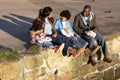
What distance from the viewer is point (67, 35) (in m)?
8.78

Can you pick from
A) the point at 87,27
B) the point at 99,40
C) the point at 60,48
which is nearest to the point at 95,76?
the point at 99,40

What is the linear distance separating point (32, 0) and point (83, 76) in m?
6.31

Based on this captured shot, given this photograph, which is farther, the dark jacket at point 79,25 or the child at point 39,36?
the dark jacket at point 79,25

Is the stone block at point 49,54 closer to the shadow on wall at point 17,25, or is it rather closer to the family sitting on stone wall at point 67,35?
the family sitting on stone wall at point 67,35

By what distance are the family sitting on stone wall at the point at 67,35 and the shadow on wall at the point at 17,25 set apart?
821mm

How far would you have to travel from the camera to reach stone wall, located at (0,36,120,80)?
24.8ft

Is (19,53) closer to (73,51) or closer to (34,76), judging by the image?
(34,76)

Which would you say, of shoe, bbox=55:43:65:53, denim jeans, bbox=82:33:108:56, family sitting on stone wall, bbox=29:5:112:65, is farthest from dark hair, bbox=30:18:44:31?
denim jeans, bbox=82:33:108:56

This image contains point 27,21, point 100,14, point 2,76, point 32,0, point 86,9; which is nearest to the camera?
point 2,76

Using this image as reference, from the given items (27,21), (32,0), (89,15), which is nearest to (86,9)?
(89,15)

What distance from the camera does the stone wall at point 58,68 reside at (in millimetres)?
7551

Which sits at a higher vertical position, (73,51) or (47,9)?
(47,9)

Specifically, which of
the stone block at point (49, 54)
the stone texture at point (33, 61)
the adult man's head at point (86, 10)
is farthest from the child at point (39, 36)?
the adult man's head at point (86, 10)

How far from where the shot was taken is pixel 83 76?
938 centimetres
